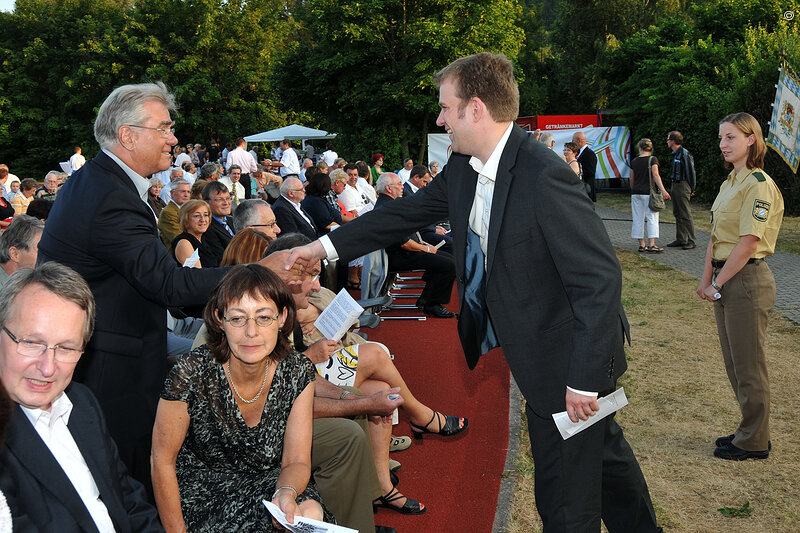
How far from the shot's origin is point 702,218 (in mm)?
17234

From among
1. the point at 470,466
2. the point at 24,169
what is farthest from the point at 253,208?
the point at 24,169

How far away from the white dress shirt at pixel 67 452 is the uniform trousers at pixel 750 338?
3.86 meters

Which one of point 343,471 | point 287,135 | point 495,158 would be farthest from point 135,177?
point 287,135

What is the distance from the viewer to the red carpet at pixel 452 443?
13.4 feet

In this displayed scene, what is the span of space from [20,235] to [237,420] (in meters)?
2.60

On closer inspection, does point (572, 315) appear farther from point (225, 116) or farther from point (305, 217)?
point (225, 116)

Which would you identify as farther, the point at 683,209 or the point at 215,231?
the point at 683,209

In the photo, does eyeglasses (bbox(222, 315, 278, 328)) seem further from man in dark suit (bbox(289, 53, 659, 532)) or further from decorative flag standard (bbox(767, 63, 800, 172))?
decorative flag standard (bbox(767, 63, 800, 172))

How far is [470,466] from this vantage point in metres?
4.69

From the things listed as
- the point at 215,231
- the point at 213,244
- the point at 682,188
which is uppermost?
the point at 682,188

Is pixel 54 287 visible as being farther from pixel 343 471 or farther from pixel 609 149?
pixel 609 149

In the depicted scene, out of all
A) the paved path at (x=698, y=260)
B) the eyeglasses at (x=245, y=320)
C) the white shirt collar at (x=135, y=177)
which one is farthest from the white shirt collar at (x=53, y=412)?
the paved path at (x=698, y=260)

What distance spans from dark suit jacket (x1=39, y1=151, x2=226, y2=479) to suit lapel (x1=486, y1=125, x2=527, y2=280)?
1193mm

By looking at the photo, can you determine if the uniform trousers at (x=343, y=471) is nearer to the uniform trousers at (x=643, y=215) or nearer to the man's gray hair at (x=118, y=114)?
the man's gray hair at (x=118, y=114)
